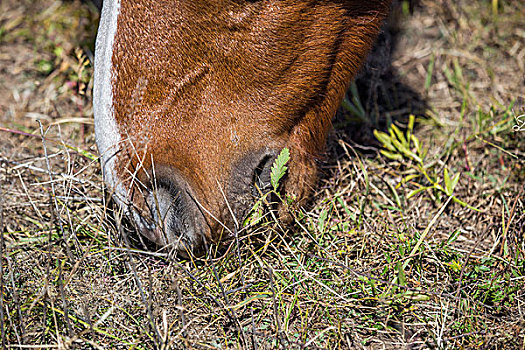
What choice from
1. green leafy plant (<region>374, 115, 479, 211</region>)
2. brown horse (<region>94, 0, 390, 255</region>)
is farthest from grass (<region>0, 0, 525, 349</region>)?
brown horse (<region>94, 0, 390, 255</region>)

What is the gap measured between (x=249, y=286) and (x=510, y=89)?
2.16 metres

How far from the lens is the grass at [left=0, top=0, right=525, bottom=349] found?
1.75 meters

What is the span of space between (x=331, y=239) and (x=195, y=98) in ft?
2.99

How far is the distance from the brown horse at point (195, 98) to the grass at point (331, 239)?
130 mm

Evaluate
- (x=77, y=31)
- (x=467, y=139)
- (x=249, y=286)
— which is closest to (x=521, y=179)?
(x=467, y=139)

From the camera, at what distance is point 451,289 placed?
75.4 inches

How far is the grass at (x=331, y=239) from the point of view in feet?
5.73

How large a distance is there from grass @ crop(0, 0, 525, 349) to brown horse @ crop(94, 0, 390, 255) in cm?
13

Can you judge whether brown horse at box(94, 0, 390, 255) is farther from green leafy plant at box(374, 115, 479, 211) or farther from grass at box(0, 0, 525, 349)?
green leafy plant at box(374, 115, 479, 211)

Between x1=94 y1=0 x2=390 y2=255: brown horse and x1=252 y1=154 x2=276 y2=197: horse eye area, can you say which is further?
x1=252 y1=154 x2=276 y2=197: horse eye area

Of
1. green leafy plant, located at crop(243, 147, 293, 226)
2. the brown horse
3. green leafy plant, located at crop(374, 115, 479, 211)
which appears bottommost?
green leafy plant, located at crop(374, 115, 479, 211)

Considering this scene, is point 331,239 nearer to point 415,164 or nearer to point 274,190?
point 274,190

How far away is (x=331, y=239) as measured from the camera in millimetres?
2166

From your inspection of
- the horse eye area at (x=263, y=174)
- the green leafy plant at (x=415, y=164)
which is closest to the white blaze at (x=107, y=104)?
the horse eye area at (x=263, y=174)
